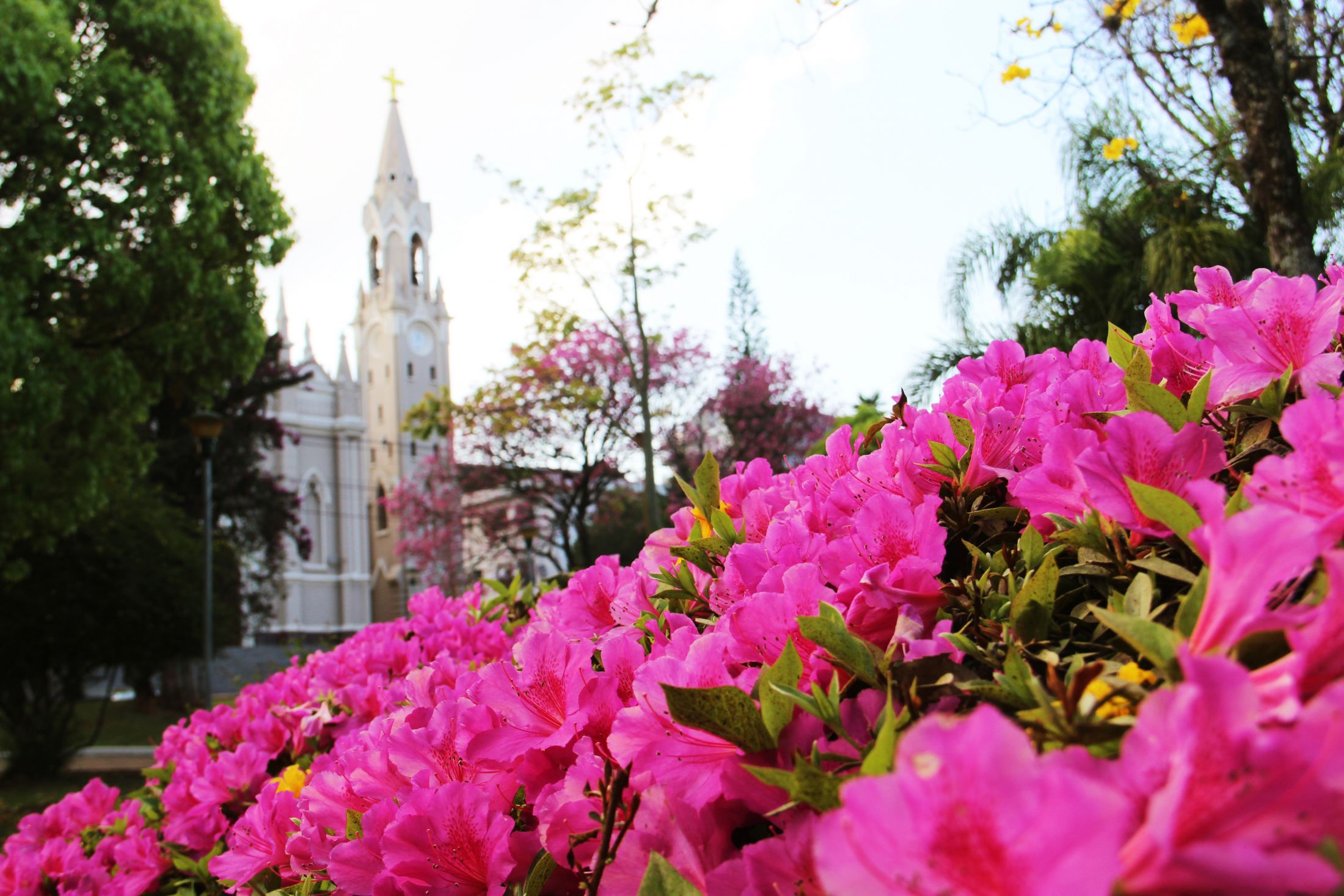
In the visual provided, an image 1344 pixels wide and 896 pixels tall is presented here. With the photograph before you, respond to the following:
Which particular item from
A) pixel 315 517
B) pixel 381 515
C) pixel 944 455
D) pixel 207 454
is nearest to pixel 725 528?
A: pixel 944 455

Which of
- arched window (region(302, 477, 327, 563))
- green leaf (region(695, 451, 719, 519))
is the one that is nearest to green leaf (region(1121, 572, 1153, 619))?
green leaf (region(695, 451, 719, 519))

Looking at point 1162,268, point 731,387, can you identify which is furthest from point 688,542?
point 731,387

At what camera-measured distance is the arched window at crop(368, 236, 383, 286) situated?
4841 cm

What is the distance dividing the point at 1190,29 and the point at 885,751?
6.35 m

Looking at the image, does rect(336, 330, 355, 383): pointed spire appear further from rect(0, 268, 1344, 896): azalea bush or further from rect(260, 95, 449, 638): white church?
rect(0, 268, 1344, 896): azalea bush

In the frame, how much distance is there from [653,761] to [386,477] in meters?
46.4

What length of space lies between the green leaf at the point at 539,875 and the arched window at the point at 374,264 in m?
50.5

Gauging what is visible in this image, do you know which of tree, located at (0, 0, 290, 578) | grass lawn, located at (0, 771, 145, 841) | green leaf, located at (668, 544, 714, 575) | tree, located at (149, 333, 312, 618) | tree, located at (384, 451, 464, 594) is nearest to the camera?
green leaf, located at (668, 544, 714, 575)

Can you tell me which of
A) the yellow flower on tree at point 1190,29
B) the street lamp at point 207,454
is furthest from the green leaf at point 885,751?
the street lamp at point 207,454

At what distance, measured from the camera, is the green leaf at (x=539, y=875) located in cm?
79

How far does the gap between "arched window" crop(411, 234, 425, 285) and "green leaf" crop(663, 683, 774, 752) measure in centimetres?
4986

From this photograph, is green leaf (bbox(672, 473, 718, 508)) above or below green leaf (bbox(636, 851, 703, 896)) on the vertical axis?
above

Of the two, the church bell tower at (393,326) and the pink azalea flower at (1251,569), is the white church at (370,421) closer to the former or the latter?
the church bell tower at (393,326)

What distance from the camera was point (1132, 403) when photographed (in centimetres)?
89
